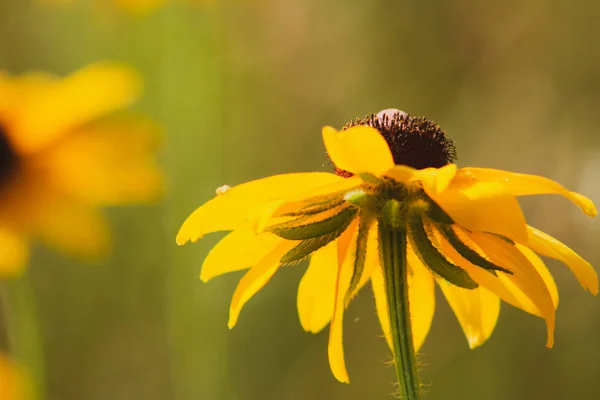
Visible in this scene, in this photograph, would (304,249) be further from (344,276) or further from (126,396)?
(126,396)

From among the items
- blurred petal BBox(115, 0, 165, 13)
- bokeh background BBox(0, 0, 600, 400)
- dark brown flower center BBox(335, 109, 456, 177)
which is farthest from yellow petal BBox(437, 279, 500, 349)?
blurred petal BBox(115, 0, 165, 13)

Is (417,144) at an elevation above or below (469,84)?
below

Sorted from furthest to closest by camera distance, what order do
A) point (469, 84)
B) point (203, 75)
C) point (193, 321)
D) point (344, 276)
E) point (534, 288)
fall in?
1. point (469, 84)
2. point (203, 75)
3. point (193, 321)
4. point (344, 276)
5. point (534, 288)

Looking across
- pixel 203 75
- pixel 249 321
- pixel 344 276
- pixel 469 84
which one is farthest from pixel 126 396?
pixel 344 276

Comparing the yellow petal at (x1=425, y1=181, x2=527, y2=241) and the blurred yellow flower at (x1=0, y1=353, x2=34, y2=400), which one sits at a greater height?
the yellow petal at (x1=425, y1=181, x2=527, y2=241)

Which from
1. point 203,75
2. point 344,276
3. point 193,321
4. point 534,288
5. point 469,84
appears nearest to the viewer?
point 534,288

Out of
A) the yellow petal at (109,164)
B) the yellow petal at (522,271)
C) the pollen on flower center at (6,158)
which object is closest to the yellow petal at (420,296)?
the yellow petal at (522,271)

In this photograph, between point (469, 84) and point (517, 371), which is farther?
point (469, 84)

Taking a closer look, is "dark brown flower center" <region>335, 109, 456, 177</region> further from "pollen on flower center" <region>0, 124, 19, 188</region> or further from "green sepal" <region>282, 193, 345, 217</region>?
"pollen on flower center" <region>0, 124, 19, 188</region>
